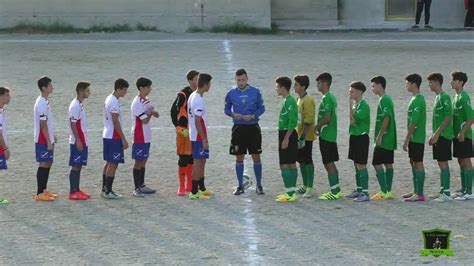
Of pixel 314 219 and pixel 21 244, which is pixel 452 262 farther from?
pixel 21 244

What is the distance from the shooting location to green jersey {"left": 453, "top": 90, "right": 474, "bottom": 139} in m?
13.3

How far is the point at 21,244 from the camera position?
37.6 ft

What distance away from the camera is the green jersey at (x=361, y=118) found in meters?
13.4

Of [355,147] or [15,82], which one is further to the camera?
[15,82]

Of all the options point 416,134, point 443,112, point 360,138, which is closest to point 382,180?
point 360,138

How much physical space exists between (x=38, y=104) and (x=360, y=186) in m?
4.15

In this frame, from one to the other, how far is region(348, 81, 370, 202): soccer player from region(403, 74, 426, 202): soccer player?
0.51m

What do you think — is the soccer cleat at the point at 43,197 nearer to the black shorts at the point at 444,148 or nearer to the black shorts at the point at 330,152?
the black shorts at the point at 330,152

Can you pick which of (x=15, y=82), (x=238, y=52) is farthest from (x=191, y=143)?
(x=238, y=52)

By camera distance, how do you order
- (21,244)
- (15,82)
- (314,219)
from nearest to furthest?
1. (21,244)
2. (314,219)
3. (15,82)

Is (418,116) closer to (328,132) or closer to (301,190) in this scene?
(328,132)

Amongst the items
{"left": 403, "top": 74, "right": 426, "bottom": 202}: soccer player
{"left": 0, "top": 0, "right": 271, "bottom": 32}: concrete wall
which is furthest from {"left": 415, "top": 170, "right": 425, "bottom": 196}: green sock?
{"left": 0, "top": 0, "right": 271, "bottom": 32}: concrete wall

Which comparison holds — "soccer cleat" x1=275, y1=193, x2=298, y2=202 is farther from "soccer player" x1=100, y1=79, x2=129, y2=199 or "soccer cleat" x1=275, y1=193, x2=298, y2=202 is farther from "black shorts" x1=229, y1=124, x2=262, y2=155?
"soccer player" x1=100, y1=79, x2=129, y2=199

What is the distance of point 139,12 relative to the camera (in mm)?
30750
